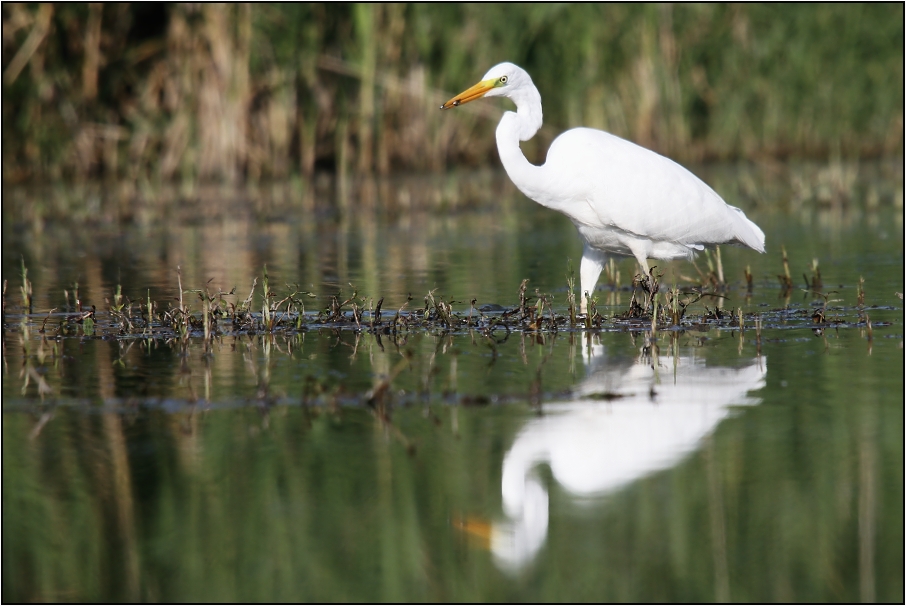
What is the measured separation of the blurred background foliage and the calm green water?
7.82 m

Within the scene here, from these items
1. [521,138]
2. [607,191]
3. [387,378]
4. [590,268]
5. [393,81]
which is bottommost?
[387,378]

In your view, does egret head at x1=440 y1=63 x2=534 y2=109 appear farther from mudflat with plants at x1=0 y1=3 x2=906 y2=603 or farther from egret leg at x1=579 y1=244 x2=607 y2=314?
egret leg at x1=579 y1=244 x2=607 y2=314

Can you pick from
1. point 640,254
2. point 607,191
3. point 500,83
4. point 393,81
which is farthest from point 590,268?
point 393,81

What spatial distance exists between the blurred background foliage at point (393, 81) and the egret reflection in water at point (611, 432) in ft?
33.3

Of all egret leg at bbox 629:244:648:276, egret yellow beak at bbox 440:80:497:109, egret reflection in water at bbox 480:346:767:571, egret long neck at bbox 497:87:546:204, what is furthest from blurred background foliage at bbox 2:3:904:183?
egret reflection in water at bbox 480:346:767:571

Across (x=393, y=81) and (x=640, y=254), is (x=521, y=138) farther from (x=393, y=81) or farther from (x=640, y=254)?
(x=393, y=81)

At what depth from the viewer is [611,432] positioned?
159 inches

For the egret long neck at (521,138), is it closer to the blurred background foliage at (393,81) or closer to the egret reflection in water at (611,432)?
the egret reflection in water at (611,432)

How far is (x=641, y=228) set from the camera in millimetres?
6445

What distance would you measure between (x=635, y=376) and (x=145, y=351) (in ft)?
7.09

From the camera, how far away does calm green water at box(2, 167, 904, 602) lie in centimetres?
303

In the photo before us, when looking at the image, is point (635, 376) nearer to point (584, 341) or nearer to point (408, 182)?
point (584, 341)

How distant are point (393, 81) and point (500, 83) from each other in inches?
330

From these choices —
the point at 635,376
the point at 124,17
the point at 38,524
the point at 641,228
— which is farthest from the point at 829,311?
the point at 124,17
